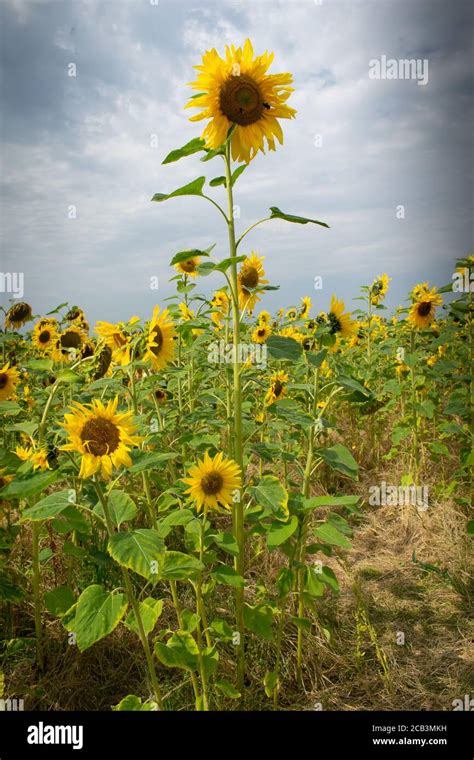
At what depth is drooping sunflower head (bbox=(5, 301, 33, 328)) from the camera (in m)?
3.74

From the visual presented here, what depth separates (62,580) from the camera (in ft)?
9.03

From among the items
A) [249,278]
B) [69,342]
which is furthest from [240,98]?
[69,342]

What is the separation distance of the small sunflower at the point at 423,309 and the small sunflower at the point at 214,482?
2560mm

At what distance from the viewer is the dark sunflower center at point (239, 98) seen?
5.83 feet

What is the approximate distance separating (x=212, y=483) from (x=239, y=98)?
52.9 inches

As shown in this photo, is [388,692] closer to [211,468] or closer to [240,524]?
[240,524]

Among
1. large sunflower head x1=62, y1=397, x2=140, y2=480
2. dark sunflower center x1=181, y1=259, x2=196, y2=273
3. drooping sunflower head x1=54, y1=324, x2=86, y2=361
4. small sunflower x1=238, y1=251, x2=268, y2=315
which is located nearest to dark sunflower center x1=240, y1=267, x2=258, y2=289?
small sunflower x1=238, y1=251, x2=268, y2=315

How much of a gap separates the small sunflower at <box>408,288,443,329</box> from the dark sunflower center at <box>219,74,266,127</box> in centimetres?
256

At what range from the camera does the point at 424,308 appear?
13.1 ft

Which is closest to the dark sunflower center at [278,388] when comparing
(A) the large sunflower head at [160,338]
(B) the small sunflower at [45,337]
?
(A) the large sunflower head at [160,338]

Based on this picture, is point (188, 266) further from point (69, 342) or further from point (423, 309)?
point (423, 309)

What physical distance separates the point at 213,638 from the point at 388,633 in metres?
1.03

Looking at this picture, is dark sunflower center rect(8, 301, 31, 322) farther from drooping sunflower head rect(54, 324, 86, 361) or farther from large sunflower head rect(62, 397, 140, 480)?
large sunflower head rect(62, 397, 140, 480)
